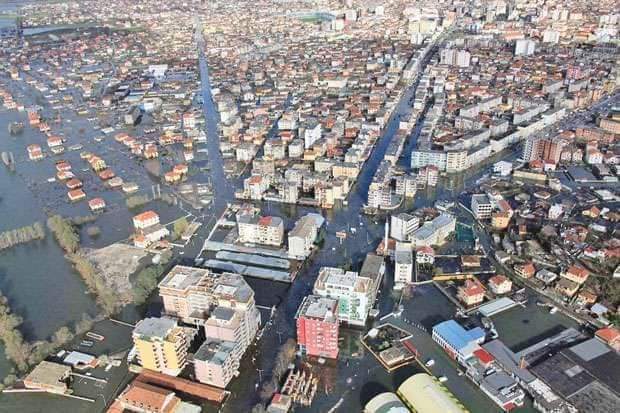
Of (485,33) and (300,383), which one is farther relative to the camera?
(485,33)

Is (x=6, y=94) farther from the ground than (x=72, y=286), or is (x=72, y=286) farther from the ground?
(x=6, y=94)

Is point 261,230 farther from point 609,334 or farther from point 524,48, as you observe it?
point 524,48

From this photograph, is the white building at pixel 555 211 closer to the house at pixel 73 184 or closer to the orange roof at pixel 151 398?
the orange roof at pixel 151 398

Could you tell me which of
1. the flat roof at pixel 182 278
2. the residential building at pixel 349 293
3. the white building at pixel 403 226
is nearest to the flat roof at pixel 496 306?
the residential building at pixel 349 293

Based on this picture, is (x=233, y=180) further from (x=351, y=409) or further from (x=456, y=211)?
(x=351, y=409)

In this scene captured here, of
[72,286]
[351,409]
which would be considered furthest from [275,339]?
[72,286]

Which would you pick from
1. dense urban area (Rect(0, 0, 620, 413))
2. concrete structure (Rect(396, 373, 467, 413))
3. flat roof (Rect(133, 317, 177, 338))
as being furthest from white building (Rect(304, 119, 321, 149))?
concrete structure (Rect(396, 373, 467, 413))

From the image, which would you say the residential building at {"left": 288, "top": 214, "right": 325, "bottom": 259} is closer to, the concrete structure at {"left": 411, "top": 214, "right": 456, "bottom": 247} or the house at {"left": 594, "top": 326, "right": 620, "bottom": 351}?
the concrete structure at {"left": 411, "top": 214, "right": 456, "bottom": 247}
